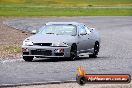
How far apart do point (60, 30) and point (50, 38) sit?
1.11 metres

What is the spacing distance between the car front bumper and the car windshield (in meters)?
1.16

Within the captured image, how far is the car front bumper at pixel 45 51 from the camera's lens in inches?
827

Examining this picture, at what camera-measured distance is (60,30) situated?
2241cm

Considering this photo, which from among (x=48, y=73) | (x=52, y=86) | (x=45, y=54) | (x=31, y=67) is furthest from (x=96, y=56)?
(x=52, y=86)

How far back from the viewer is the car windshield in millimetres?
22328

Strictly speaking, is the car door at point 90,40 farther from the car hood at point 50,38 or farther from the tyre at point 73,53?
the tyre at point 73,53

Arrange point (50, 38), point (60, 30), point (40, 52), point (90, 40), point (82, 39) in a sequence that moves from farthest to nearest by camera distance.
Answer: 1. point (90, 40)
2. point (82, 39)
3. point (60, 30)
4. point (50, 38)
5. point (40, 52)

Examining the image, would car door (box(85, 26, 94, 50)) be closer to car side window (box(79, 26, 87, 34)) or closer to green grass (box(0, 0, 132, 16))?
car side window (box(79, 26, 87, 34))

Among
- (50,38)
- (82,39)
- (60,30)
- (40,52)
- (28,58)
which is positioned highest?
(60,30)

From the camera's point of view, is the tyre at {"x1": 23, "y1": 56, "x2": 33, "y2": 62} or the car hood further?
the tyre at {"x1": 23, "y1": 56, "x2": 33, "y2": 62}

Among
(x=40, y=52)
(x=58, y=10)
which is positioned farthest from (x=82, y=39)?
(x=58, y=10)

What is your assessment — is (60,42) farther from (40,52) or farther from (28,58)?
(28,58)

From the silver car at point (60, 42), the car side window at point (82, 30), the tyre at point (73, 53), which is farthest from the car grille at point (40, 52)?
the car side window at point (82, 30)

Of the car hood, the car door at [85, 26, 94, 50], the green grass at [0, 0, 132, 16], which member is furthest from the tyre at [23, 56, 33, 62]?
the green grass at [0, 0, 132, 16]
